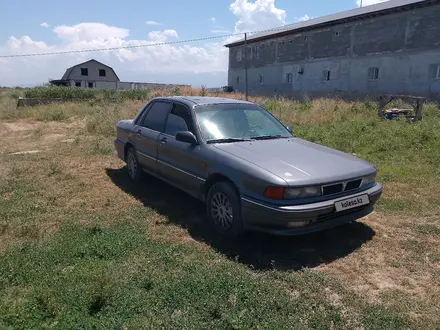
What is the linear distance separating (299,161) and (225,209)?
981mm

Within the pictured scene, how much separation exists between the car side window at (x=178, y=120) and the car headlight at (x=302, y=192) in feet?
5.69

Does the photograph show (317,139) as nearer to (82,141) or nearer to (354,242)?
(354,242)

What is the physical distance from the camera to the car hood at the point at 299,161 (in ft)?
11.7

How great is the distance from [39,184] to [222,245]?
12.8 ft

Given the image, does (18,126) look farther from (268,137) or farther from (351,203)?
(351,203)

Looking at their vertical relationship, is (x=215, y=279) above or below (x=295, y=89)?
below

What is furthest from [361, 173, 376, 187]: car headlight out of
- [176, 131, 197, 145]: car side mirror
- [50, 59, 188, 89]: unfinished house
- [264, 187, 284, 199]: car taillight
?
[50, 59, 188, 89]: unfinished house

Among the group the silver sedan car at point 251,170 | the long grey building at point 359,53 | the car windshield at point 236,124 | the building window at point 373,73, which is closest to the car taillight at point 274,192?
the silver sedan car at point 251,170

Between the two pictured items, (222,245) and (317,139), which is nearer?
(222,245)

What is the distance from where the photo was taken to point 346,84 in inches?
1169

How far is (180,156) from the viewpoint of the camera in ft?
15.6

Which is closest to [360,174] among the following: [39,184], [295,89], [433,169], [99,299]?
[99,299]

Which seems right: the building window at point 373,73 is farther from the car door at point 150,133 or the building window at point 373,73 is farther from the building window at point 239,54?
the car door at point 150,133

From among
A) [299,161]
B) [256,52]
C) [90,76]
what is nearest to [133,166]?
[299,161]
